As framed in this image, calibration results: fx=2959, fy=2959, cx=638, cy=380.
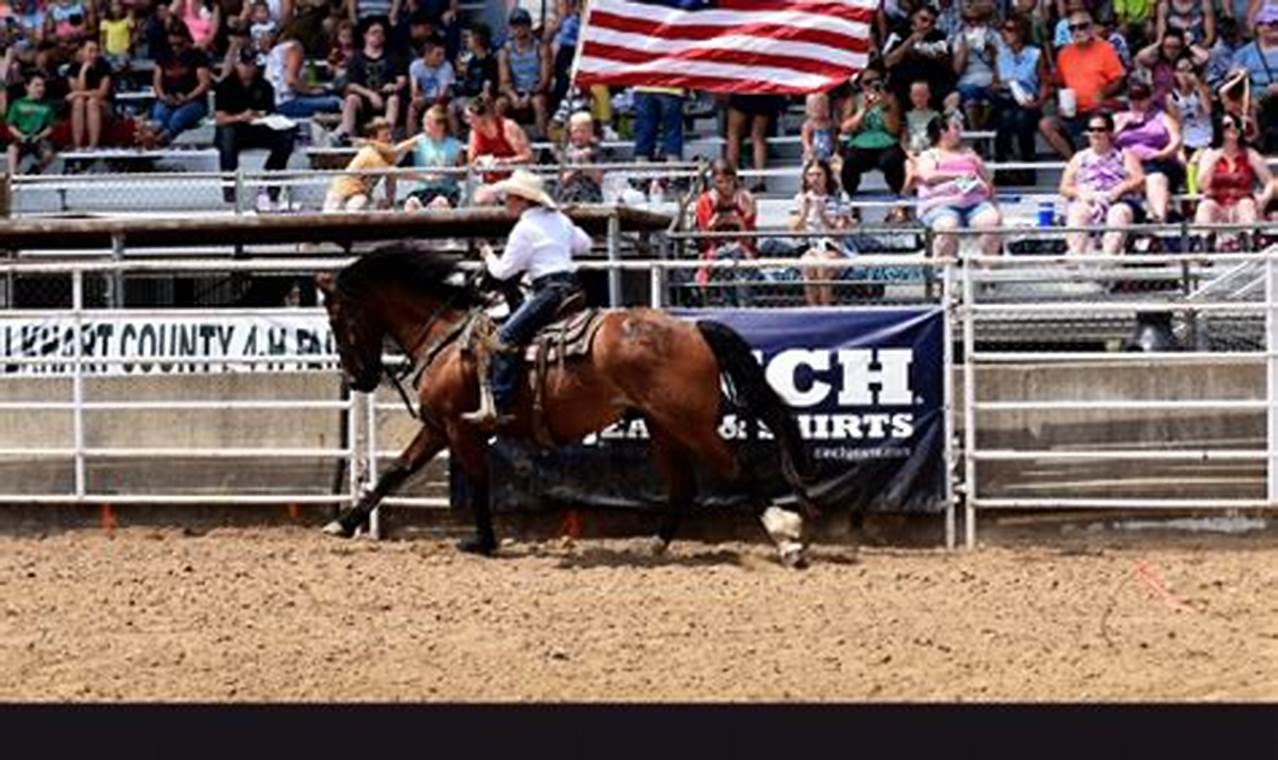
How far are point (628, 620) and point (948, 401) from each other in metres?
3.16

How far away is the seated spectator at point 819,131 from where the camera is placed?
834 inches

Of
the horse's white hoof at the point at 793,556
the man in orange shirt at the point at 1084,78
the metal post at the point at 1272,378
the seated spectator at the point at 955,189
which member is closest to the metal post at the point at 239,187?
the seated spectator at the point at 955,189

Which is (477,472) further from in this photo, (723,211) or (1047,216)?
(1047,216)

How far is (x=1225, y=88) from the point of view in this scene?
20469 millimetres

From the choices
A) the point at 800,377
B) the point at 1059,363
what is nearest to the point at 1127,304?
the point at 1059,363

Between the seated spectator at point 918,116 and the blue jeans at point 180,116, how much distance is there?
20.9 feet

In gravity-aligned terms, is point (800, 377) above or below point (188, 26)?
below

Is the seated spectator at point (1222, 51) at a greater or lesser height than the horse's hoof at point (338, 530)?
greater

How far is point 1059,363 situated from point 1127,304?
47cm

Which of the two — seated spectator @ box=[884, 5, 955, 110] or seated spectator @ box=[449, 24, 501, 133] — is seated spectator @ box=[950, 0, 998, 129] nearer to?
seated spectator @ box=[884, 5, 955, 110]

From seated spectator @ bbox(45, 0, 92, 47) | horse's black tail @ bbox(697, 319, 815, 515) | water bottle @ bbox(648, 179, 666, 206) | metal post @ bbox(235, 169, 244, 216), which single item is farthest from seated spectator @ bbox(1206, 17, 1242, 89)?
seated spectator @ bbox(45, 0, 92, 47)

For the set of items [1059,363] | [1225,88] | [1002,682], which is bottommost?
[1002,682]

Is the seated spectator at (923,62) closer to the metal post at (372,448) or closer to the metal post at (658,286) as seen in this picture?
the metal post at (658,286)
